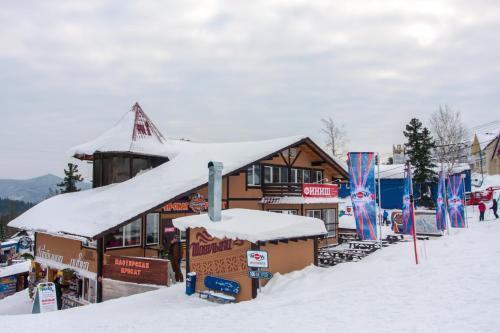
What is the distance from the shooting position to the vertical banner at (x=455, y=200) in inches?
853

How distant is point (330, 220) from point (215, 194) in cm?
1354

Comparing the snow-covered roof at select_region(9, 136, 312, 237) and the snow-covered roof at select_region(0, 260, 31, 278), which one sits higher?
the snow-covered roof at select_region(9, 136, 312, 237)

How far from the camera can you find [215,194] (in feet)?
48.0

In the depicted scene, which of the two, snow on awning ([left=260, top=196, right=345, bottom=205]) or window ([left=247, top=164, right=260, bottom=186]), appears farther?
window ([left=247, top=164, right=260, bottom=186])

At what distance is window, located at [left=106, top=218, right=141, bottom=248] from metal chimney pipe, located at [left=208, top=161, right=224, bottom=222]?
19.3ft

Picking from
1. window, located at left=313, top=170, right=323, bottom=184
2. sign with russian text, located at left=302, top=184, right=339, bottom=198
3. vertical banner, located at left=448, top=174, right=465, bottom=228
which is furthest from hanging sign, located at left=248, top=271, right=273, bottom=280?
window, located at left=313, top=170, right=323, bottom=184

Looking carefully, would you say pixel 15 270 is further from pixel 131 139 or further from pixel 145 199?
pixel 145 199

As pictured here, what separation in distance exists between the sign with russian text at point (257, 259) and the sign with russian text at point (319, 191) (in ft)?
34.2

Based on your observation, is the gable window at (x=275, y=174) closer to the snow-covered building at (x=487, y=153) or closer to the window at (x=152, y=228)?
the window at (x=152, y=228)

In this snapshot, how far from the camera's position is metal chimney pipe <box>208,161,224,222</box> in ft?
47.6

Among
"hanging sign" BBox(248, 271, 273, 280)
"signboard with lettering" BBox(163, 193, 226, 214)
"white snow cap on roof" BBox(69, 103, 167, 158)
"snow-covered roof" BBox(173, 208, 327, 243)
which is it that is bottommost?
"hanging sign" BBox(248, 271, 273, 280)

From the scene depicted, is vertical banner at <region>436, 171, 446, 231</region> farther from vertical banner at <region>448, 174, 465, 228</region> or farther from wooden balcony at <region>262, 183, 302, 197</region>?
wooden balcony at <region>262, 183, 302, 197</region>

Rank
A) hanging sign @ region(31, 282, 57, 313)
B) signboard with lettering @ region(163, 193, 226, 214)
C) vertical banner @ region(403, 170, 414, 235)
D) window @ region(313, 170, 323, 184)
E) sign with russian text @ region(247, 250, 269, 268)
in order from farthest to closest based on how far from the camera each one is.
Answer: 1. window @ region(313, 170, 323, 184)
2. signboard with lettering @ region(163, 193, 226, 214)
3. vertical banner @ region(403, 170, 414, 235)
4. hanging sign @ region(31, 282, 57, 313)
5. sign with russian text @ region(247, 250, 269, 268)

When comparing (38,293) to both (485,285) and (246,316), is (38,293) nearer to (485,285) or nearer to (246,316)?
(246,316)
